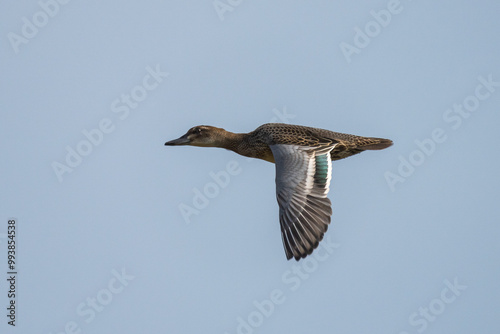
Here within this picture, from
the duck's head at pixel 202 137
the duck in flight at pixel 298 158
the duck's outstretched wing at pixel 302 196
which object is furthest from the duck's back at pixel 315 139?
the duck's head at pixel 202 137

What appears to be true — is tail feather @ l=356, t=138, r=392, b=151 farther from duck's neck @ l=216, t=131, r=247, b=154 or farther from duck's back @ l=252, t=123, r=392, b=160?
duck's neck @ l=216, t=131, r=247, b=154

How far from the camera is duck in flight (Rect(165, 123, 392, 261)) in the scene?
14805 millimetres

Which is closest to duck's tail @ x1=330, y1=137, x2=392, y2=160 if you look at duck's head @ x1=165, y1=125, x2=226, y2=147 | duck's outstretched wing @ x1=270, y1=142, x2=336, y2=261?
duck's outstretched wing @ x1=270, y1=142, x2=336, y2=261

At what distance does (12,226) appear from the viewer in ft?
65.1

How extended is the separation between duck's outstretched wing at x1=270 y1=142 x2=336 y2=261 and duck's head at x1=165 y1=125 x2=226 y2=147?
8.80ft

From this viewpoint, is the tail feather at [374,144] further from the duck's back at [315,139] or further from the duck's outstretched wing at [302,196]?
the duck's outstretched wing at [302,196]

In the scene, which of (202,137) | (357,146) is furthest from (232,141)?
(357,146)

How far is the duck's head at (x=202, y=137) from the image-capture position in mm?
18750

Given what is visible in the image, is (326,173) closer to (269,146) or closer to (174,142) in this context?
(269,146)

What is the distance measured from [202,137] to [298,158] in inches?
137

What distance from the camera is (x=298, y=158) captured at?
15.9m

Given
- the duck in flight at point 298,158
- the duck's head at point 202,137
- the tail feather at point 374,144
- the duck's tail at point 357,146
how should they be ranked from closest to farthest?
the duck in flight at point 298,158
the duck's tail at point 357,146
the tail feather at point 374,144
the duck's head at point 202,137

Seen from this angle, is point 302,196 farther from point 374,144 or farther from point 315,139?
point 374,144

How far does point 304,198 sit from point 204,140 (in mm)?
4261
